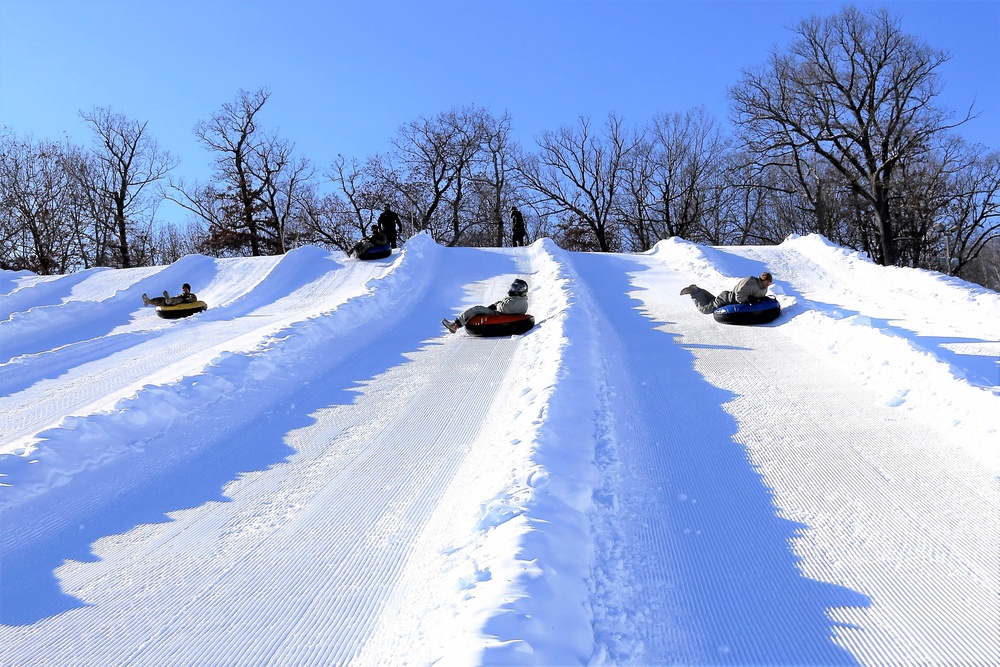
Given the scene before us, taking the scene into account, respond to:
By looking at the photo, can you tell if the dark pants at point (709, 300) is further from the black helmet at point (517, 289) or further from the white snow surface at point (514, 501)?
the black helmet at point (517, 289)

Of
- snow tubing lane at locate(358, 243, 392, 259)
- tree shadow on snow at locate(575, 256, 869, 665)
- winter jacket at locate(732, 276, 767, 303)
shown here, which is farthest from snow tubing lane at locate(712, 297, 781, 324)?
snow tubing lane at locate(358, 243, 392, 259)

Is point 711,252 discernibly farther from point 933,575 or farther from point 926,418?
point 933,575

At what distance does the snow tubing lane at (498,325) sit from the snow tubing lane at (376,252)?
30.6ft

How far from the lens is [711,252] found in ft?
53.2

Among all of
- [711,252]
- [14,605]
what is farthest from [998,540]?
[711,252]

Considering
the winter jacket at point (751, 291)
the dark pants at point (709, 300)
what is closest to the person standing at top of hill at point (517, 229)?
the dark pants at point (709, 300)

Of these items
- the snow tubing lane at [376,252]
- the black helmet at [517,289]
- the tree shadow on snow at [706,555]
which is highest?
the snow tubing lane at [376,252]

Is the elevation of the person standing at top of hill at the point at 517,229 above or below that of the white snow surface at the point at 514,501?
above

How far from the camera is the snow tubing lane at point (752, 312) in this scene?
932 centimetres

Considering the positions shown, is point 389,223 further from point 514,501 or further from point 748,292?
point 514,501

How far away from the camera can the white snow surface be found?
2.91 metres

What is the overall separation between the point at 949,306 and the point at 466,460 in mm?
9782

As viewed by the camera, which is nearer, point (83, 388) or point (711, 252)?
point (83, 388)

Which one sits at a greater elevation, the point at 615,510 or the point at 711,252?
the point at 711,252
